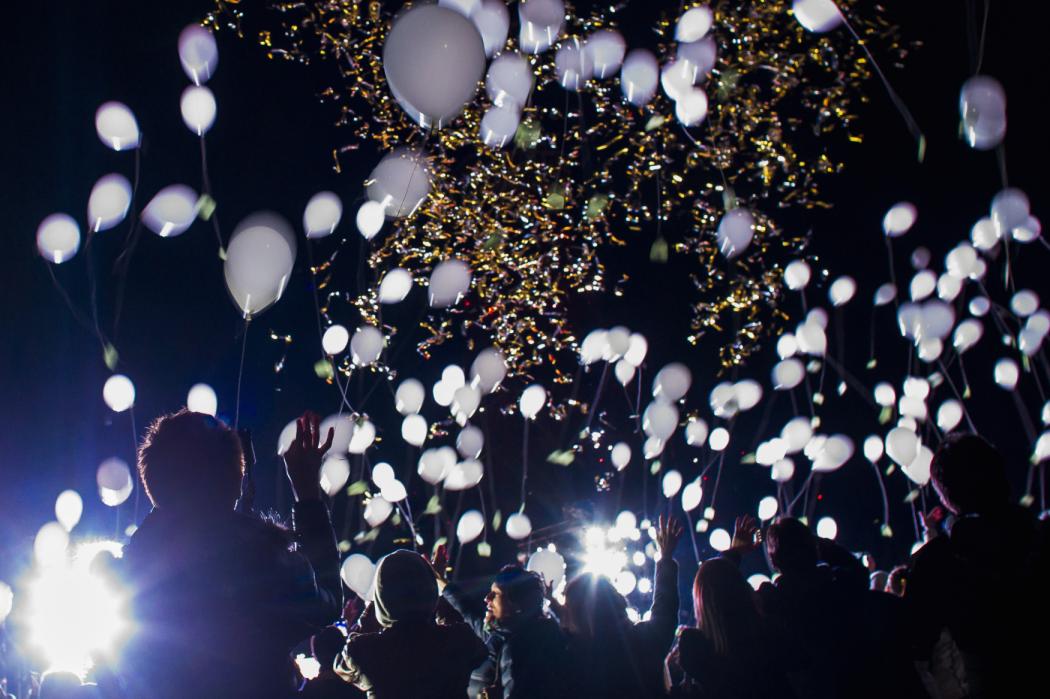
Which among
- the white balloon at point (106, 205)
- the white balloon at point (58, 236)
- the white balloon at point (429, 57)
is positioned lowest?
the white balloon at point (429, 57)

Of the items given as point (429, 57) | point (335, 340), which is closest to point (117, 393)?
point (335, 340)

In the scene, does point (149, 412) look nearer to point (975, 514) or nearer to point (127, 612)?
point (127, 612)

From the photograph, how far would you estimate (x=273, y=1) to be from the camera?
4938 mm

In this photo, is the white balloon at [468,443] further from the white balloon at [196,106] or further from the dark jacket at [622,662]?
the dark jacket at [622,662]

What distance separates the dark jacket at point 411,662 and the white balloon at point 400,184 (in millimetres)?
2923

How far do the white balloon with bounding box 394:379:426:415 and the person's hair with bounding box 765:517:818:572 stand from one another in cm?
504

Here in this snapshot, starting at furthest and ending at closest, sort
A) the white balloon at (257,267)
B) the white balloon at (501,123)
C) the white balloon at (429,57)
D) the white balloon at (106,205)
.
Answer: the white balloon at (106,205) < the white balloon at (501,123) < the white balloon at (257,267) < the white balloon at (429,57)

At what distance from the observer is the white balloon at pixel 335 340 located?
21.8 feet

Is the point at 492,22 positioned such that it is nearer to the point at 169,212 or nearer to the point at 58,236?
the point at 169,212

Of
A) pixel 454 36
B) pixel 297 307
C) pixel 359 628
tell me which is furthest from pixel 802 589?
pixel 297 307

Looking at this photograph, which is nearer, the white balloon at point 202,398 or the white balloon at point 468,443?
the white balloon at point 202,398

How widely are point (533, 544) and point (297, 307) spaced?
4.22 metres

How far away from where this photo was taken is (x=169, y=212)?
5012mm

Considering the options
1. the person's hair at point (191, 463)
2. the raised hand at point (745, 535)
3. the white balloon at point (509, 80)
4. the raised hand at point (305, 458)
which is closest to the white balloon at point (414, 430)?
the white balloon at point (509, 80)
